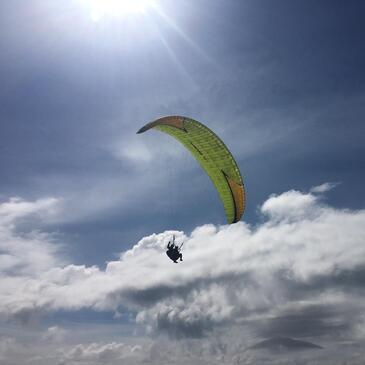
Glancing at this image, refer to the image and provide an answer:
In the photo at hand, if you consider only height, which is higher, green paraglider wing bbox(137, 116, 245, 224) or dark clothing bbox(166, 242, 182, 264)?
green paraglider wing bbox(137, 116, 245, 224)

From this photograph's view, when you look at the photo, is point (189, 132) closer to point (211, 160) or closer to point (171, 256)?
point (211, 160)

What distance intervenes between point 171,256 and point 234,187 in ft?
30.0

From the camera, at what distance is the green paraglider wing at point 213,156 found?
134 feet

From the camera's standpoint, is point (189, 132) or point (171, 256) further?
point (171, 256)

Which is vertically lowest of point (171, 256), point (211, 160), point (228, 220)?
point (171, 256)

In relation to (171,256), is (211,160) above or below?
above

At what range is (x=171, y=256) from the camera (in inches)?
1801

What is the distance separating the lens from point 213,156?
42750 mm

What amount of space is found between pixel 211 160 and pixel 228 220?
6734mm

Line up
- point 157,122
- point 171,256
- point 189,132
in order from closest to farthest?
point 157,122
point 189,132
point 171,256

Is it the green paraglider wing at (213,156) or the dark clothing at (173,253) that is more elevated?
the green paraglider wing at (213,156)

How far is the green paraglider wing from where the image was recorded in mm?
40812

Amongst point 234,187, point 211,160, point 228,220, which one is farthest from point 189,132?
point 228,220

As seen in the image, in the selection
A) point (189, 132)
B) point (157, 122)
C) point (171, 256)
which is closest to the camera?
point (157, 122)
